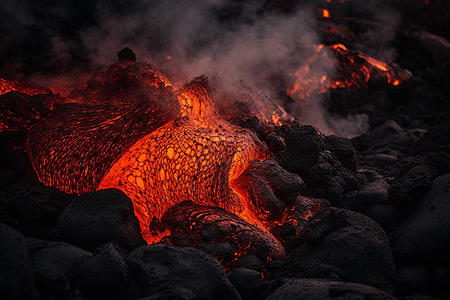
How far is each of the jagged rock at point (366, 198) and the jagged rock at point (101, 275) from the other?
179 cm

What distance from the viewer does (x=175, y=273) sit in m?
1.51

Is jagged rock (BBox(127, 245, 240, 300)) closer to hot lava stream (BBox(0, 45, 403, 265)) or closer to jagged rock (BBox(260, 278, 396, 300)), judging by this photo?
jagged rock (BBox(260, 278, 396, 300))

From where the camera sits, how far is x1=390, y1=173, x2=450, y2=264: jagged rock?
1876mm

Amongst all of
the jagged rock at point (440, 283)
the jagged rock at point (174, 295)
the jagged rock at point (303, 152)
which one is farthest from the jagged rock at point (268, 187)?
the jagged rock at point (174, 295)

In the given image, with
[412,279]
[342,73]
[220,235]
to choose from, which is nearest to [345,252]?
[412,279]

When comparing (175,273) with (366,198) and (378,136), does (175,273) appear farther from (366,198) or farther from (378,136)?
(378,136)

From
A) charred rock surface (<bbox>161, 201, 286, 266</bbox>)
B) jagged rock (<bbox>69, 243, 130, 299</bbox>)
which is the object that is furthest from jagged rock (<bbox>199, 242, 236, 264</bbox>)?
jagged rock (<bbox>69, 243, 130, 299</bbox>)

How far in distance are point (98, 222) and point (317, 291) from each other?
119cm

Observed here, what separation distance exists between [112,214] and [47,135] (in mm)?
820

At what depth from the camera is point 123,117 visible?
2.24m

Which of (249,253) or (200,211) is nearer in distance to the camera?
(249,253)

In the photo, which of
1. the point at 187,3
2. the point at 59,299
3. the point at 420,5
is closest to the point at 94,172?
the point at 59,299

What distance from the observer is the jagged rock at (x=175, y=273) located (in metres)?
1.45

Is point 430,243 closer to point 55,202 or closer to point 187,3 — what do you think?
point 55,202
